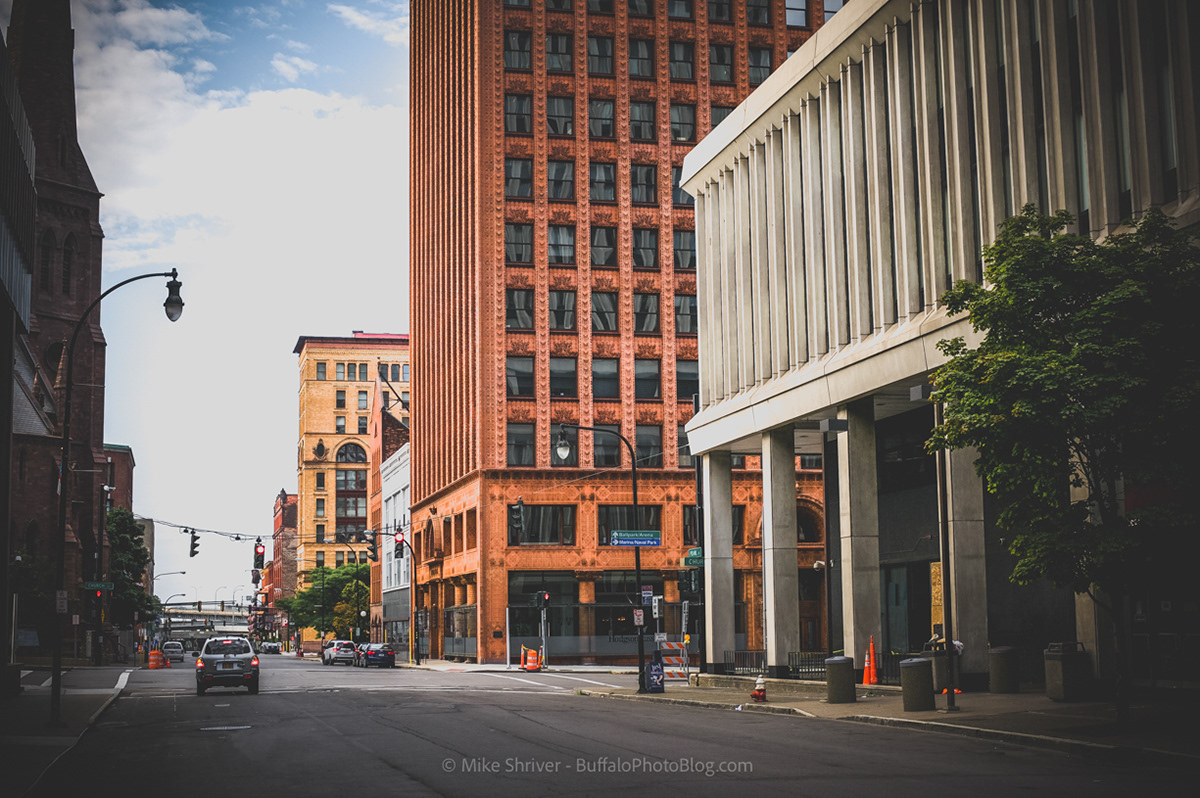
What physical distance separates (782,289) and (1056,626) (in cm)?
1227

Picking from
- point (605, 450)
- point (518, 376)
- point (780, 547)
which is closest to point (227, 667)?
point (780, 547)

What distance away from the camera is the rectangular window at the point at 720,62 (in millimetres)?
71562

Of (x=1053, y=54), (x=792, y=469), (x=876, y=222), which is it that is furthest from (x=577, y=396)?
(x=1053, y=54)

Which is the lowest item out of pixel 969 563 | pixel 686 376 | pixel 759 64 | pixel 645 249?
pixel 969 563

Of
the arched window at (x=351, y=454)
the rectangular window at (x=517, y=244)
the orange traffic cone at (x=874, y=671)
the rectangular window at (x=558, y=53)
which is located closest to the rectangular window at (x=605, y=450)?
the rectangular window at (x=517, y=244)

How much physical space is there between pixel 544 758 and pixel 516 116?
5680 centimetres

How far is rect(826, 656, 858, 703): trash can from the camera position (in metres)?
26.6

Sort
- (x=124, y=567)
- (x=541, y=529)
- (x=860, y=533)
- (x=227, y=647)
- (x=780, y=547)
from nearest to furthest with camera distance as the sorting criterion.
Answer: (x=860, y=533) < (x=780, y=547) < (x=227, y=647) < (x=541, y=529) < (x=124, y=567)

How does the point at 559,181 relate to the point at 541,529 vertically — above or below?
above

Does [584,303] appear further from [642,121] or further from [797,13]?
[797,13]

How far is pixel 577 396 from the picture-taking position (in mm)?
67938

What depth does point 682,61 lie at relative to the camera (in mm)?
71250

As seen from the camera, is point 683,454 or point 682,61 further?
point 682,61

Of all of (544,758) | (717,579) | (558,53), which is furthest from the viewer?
(558,53)
